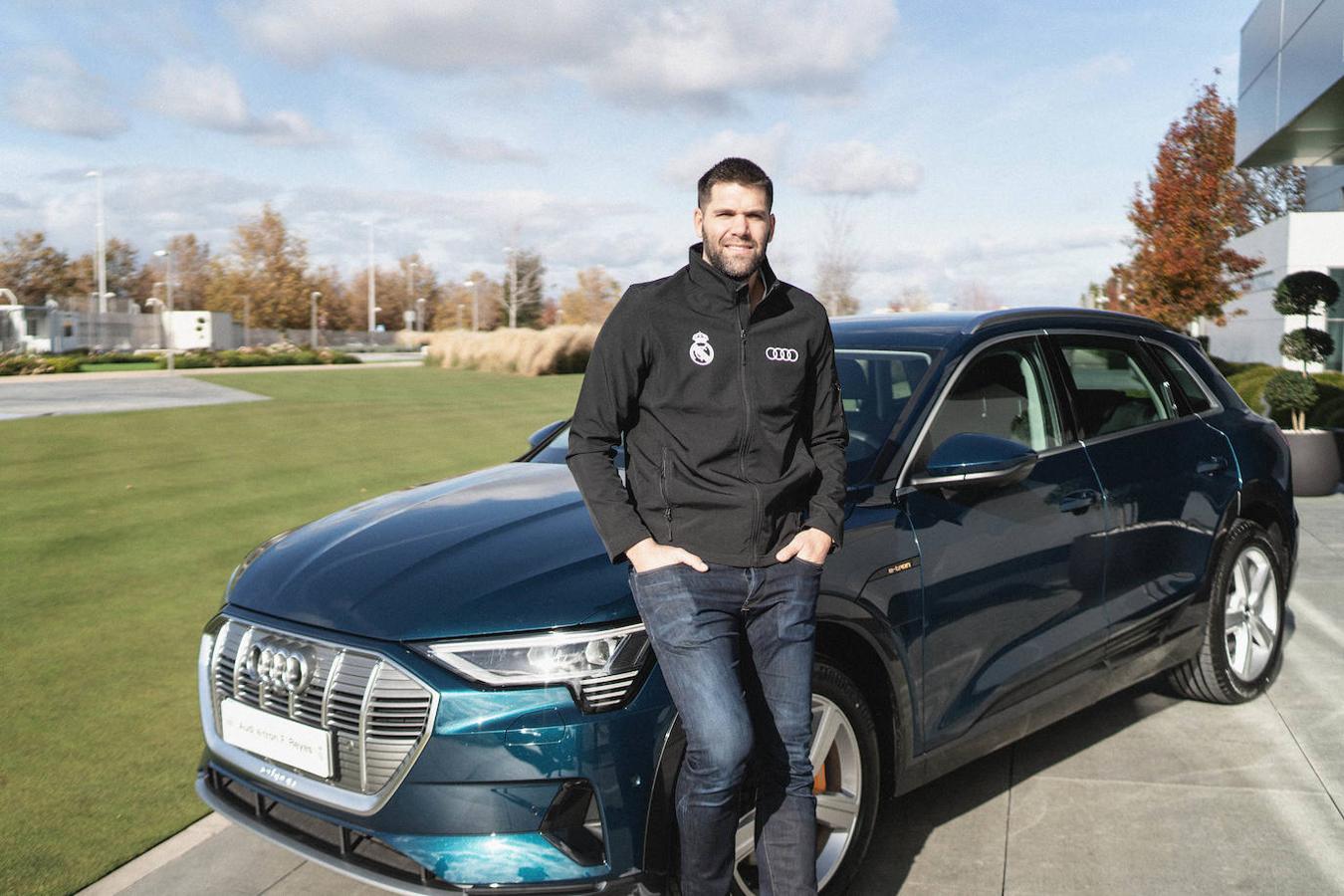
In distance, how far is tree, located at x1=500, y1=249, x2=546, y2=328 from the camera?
89188 mm

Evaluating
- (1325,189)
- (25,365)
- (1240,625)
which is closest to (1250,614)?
(1240,625)

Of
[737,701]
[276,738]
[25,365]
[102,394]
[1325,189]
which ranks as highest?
[1325,189]

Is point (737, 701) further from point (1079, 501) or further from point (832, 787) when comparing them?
point (1079, 501)

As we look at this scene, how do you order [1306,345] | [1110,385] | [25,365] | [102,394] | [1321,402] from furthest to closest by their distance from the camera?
[25,365] < [102,394] < [1321,402] < [1306,345] < [1110,385]

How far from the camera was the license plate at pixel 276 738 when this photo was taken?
2.96 metres

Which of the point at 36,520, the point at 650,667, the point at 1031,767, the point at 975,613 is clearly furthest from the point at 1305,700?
the point at 36,520

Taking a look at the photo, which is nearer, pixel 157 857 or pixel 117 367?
pixel 157 857

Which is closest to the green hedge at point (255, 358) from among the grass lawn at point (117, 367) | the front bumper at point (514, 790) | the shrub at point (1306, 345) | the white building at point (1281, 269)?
the grass lawn at point (117, 367)

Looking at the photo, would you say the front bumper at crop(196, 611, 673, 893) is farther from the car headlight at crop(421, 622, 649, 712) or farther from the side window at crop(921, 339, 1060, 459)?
the side window at crop(921, 339, 1060, 459)

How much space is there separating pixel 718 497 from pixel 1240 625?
350cm

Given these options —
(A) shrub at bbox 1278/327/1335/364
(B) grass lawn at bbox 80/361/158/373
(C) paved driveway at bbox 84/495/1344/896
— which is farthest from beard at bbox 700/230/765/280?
(B) grass lawn at bbox 80/361/158/373

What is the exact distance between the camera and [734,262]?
273 centimetres

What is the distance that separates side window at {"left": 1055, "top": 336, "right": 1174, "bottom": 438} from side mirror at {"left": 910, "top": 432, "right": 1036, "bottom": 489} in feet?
2.74

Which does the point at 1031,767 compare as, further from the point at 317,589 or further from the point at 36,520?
the point at 36,520
